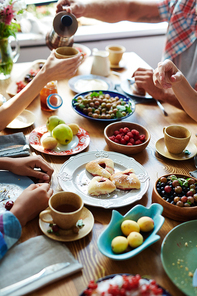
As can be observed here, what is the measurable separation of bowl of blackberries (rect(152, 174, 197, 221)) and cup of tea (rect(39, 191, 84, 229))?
284mm

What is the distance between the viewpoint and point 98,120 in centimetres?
140

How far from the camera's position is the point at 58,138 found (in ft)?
4.01

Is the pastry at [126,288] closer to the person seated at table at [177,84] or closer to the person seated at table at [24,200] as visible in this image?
the person seated at table at [24,200]

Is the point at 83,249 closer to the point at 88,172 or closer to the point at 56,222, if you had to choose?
the point at 56,222

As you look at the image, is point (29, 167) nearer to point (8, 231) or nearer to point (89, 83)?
point (8, 231)

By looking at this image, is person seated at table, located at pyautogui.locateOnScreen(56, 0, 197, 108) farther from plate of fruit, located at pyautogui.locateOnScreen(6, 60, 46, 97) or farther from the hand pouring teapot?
plate of fruit, located at pyautogui.locateOnScreen(6, 60, 46, 97)

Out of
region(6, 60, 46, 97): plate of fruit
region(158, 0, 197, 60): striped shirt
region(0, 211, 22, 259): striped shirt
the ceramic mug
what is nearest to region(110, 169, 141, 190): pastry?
region(0, 211, 22, 259): striped shirt

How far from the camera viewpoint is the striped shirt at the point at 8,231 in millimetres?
736

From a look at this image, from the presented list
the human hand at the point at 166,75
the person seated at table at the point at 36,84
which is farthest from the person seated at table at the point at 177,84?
the person seated at table at the point at 36,84

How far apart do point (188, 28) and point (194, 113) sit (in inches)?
34.0

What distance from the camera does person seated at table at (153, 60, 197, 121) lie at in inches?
49.3

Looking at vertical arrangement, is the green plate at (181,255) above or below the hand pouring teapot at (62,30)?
below

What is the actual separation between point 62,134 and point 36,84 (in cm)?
33

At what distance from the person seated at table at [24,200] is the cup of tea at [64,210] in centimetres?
6
